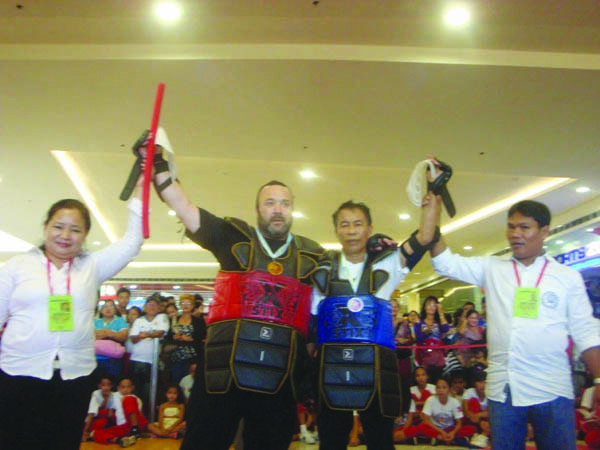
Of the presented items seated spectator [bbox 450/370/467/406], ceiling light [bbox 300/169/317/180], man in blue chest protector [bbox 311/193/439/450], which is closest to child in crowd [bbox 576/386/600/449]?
seated spectator [bbox 450/370/467/406]

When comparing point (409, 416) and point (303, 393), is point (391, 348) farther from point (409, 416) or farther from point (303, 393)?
point (409, 416)

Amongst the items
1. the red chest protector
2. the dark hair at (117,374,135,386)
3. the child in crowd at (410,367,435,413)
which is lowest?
the child in crowd at (410,367,435,413)

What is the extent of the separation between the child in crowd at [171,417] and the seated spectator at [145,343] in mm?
291

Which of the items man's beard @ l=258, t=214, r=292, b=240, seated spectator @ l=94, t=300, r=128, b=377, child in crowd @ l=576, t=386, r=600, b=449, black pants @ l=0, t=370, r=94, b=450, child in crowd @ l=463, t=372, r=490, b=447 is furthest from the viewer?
seated spectator @ l=94, t=300, r=128, b=377

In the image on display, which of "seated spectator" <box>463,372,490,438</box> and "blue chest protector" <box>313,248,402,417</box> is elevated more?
"blue chest protector" <box>313,248,402,417</box>

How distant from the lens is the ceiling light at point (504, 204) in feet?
31.1

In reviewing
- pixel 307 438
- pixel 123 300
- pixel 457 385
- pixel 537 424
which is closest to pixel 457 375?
pixel 457 385

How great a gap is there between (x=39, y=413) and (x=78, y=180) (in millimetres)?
8591

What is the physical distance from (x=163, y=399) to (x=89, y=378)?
4.01 metres

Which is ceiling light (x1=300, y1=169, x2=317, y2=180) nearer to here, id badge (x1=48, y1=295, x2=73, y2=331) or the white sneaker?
the white sneaker

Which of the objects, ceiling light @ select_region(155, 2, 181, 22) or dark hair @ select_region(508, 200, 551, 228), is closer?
dark hair @ select_region(508, 200, 551, 228)

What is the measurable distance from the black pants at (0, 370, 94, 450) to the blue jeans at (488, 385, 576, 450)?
1.70 metres

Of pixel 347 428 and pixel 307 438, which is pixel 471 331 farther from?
pixel 347 428

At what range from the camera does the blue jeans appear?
205cm
